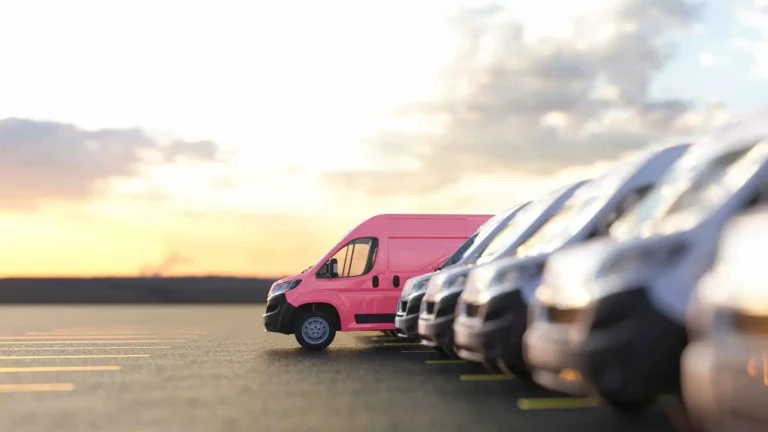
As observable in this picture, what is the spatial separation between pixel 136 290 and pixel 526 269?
186ft

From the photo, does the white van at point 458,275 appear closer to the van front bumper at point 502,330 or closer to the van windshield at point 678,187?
the van front bumper at point 502,330

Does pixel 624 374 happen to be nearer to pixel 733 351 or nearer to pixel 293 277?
pixel 733 351

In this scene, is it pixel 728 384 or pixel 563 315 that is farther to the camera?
pixel 563 315

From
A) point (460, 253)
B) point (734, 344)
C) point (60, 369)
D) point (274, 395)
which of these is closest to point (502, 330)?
point (274, 395)

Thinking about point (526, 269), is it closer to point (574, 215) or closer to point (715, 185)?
point (574, 215)

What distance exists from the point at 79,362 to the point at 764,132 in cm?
930

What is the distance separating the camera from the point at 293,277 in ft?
48.7

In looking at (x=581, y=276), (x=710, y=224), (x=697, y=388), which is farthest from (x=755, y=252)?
(x=581, y=276)

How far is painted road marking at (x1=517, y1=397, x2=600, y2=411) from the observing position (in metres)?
7.43

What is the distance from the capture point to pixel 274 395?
27.2ft

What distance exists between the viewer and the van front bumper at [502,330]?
7910 millimetres

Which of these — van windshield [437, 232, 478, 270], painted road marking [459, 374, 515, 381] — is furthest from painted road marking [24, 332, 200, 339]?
painted road marking [459, 374, 515, 381]

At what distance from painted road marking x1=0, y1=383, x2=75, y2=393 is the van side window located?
626 cm

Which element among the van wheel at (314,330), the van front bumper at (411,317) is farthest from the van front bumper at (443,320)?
the van wheel at (314,330)
